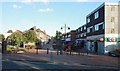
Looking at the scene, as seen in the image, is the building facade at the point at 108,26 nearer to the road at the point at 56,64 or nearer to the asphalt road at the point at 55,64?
the road at the point at 56,64

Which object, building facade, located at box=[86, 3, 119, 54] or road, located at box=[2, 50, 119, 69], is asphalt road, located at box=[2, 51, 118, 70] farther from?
building facade, located at box=[86, 3, 119, 54]

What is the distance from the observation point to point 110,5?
175ft

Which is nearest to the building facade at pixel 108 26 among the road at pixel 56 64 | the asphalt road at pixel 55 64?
the road at pixel 56 64

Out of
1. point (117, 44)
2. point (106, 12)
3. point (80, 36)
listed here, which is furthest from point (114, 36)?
point (80, 36)

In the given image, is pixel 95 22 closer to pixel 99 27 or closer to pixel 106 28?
pixel 99 27

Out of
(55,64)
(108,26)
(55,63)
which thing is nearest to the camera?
(55,64)

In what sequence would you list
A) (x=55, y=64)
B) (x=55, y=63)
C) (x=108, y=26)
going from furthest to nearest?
(x=108, y=26), (x=55, y=63), (x=55, y=64)

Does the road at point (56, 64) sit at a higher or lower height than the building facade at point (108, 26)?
lower

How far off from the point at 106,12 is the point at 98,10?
5486 mm

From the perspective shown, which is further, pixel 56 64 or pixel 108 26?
pixel 108 26

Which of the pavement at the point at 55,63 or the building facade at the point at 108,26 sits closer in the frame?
the pavement at the point at 55,63

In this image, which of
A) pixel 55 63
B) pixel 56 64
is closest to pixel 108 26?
pixel 55 63

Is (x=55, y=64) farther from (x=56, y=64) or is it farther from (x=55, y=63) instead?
(x=55, y=63)

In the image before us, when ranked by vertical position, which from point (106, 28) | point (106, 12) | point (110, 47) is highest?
point (106, 12)
